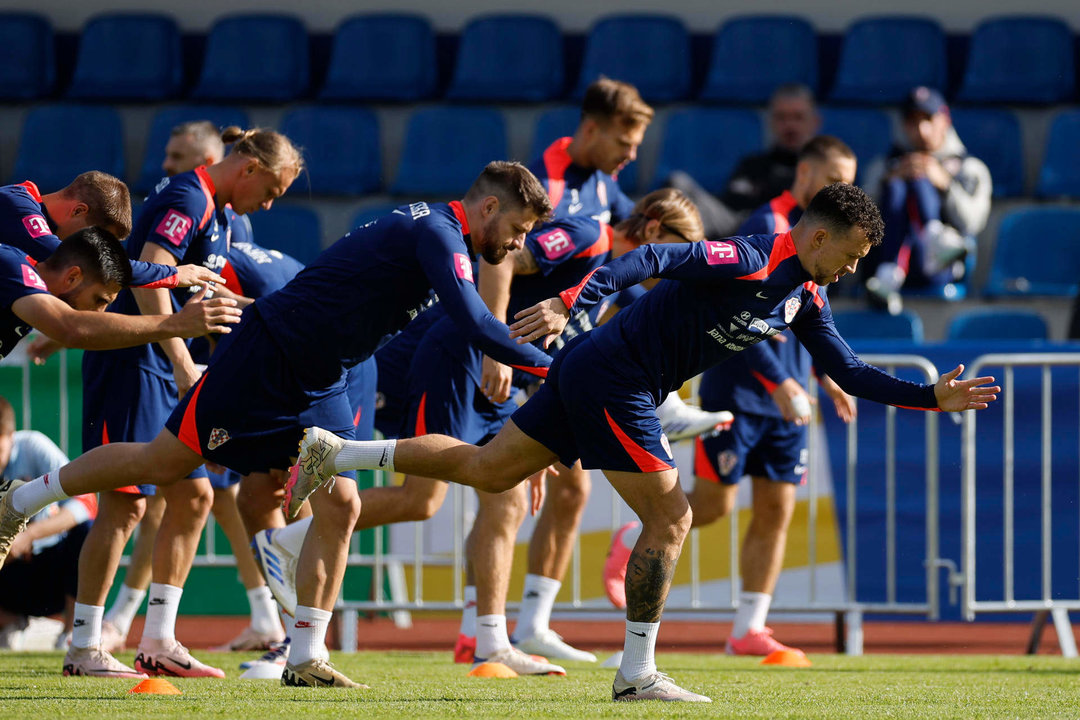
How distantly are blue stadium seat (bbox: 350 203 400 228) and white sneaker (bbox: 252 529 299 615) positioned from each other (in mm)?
5894

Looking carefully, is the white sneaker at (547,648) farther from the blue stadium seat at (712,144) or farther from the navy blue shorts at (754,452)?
the blue stadium seat at (712,144)

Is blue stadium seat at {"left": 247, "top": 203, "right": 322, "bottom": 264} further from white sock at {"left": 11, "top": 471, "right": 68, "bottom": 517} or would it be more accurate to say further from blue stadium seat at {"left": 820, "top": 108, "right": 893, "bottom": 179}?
white sock at {"left": 11, "top": 471, "right": 68, "bottom": 517}

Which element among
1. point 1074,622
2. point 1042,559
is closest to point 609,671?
point 1042,559

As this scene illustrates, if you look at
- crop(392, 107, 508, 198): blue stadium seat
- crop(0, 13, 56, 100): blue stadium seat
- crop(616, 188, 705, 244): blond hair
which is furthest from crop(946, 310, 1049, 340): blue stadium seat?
crop(0, 13, 56, 100): blue stadium seat

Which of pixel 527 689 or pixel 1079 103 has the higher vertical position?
pixel 1079 103

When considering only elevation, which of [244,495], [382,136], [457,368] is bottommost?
[244,495]

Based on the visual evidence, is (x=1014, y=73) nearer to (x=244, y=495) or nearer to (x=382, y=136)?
(x=382, y=136)

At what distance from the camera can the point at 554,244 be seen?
575 centimetres

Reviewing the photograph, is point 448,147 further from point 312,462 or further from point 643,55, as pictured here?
point 312,462

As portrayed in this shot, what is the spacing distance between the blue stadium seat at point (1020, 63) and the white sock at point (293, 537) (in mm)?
8577

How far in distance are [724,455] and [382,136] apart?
6805 mm

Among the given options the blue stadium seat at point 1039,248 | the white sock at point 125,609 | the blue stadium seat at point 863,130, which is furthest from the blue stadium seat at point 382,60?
the white sock at point 125,609

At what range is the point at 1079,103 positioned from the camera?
12.0 metres

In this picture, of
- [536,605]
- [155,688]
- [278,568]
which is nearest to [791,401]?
[536,605]
